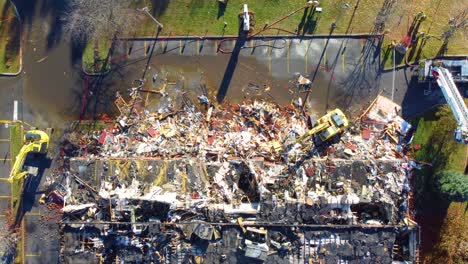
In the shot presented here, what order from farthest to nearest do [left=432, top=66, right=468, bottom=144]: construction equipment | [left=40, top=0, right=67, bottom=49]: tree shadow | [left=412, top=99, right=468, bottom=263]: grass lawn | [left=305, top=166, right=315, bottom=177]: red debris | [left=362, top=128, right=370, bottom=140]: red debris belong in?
[left=40, top=0, right=67, bottom=49]: tree shadow < [left=412, top=99, right=468, bottom=263]: grass lawn < [left=362, top=128, right=370, bottom=140]: red debris < [left=305, top=166, right=315, bottom=177]: red debris < [left=432, top=66, right=468, bottom=144]: construction equipment

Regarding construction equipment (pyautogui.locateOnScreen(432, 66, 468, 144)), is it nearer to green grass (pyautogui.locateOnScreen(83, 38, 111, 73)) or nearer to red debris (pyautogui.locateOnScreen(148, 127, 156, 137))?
red debris (pyautogui.locateOnScreen(148, 127, 156, 137))

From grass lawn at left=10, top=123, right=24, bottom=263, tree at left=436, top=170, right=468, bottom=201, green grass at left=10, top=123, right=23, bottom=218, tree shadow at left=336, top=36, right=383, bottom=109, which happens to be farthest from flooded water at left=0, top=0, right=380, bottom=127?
tree at left=436, top=170, right=468, bottom=201

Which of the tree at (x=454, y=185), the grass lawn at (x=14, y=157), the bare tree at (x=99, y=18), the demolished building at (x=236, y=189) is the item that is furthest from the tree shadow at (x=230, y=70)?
the tree at (x=454, y=185)

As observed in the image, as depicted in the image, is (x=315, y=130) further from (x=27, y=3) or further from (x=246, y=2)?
(x=27, y=3)

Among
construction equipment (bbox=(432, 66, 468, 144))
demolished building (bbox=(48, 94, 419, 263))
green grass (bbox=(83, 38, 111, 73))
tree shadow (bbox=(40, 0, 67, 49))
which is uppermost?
tree shadow (bbox=(40, 0, 67, 49))

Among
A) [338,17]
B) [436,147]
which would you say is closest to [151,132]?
[338,17]

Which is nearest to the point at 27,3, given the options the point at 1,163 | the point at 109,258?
the point at 1,163

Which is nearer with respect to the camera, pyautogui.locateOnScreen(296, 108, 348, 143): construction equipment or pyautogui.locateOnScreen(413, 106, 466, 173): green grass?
pyautogui.locateOnScreen(296, 108, 348, 143): construction equipment
